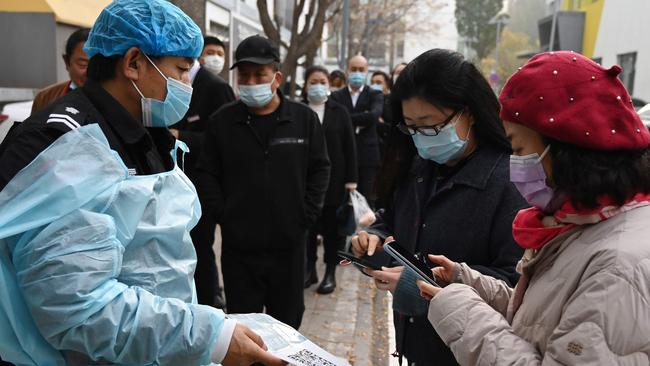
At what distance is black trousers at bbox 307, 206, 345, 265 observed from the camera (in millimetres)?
5828

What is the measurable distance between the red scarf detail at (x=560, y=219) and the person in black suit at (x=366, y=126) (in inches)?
198

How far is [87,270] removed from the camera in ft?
4.60

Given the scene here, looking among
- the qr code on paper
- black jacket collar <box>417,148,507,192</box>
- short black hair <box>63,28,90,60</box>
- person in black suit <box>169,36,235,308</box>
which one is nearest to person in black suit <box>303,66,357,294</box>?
person in black suit <box>169,36,235,308</box>

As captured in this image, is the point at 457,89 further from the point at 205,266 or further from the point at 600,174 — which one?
the point at 205,266

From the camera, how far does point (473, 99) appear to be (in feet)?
7.50

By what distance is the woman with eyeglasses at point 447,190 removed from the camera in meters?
2.14

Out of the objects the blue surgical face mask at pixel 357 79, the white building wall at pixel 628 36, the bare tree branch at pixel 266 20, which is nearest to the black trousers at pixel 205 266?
the blue surgical face mask at pixel 357 79

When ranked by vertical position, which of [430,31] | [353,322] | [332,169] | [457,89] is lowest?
[353,322]

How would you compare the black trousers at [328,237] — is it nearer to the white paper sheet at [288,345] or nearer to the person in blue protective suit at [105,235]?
the white paper sheet at [288,345]

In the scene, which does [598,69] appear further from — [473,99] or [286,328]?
[286,328]

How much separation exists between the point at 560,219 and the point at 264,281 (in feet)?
8.05

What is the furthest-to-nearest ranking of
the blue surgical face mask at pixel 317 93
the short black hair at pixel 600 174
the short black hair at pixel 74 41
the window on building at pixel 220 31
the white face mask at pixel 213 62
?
the window on building at pixel 220 31, the blue surgical face mask at pixel 317 93, the white face mask at pixel 213 62, the short black hair at pixel 74 41, the short black hair at pixel 600 174

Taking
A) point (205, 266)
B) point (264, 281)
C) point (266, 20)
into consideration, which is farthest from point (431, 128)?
point (266, 20)

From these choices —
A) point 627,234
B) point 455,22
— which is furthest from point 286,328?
point 455,22
